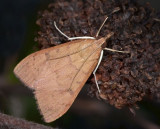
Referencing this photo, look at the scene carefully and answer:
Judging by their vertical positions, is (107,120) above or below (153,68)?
below

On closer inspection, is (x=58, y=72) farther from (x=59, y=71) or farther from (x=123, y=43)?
(x=123, y=43)

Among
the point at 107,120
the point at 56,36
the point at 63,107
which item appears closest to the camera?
the point at 63,107

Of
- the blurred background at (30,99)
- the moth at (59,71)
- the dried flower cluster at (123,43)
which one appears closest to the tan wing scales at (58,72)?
the moth at (59,71)

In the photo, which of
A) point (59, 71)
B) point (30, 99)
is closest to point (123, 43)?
point (59, 71)

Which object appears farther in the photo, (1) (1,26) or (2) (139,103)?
(1) (1,26)

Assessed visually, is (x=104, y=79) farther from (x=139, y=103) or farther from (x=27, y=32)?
(x=27, y=32)

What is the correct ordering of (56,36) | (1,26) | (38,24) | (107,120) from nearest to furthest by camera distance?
(56,36)
(38,24)
(107,120)
(1,26)

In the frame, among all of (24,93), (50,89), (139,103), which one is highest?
(50,89)

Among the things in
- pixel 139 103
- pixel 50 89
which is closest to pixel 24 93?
pixel 50 89
